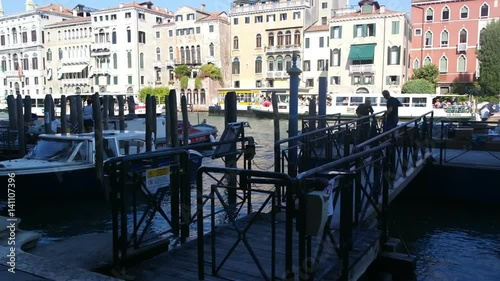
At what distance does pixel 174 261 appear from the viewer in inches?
191

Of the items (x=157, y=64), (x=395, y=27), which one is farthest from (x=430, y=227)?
(x=157, y=64)

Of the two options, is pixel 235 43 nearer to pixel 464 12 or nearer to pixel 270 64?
pixel 270 64

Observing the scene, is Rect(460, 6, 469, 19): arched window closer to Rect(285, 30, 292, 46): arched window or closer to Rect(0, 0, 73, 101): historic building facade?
Rect(285, 30, 292, 46): arched window

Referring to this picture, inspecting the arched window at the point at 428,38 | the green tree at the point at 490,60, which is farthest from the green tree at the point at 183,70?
the green tree at the point at 490,60

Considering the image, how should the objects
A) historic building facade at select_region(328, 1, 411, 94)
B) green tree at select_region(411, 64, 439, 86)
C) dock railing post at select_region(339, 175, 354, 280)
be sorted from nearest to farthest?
dock railing post at select_region(339, 175, 354, 280) → green tree at select_region(411, 64, 439, 86) → historic building facade at select_region(328, 1, 411, 94)

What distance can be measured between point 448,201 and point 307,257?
779cm

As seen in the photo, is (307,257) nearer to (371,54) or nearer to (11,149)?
(11,149)

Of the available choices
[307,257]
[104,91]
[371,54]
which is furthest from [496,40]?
[104,91]

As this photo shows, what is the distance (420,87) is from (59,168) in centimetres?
3447

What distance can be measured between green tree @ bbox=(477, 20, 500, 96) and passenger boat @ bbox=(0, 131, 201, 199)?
34.0 metres

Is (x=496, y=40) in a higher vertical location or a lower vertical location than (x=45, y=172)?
higher

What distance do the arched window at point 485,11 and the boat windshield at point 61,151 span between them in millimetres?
40707

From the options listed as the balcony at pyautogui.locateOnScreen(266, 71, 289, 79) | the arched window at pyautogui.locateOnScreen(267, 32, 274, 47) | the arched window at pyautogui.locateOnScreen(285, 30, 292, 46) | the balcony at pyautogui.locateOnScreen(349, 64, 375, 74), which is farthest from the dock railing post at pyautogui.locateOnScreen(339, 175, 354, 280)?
the arched window at pyautogui.locateOnScreen(267, 32, 274, 47)

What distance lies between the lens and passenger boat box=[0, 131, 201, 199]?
34.0 feet
